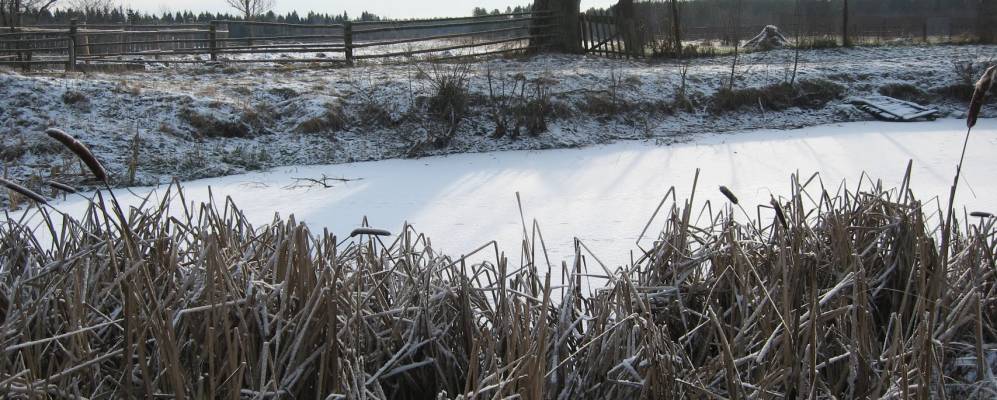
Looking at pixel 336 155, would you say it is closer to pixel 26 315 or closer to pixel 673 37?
pixel 26 315

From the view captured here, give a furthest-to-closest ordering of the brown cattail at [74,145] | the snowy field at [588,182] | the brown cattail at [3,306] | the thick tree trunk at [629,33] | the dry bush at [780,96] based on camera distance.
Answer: the thick tree trunk at [629,33], the dry bush at [780,96], the snowy field at [588,182], the brown cattail at [3,306], the brown cattail at [74,145]

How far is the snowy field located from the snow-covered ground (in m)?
0.53

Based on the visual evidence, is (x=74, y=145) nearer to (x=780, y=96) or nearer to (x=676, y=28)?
(x=780, y=96)

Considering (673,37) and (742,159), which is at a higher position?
(673,37)

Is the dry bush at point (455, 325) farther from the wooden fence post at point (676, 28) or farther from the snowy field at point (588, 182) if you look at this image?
the wooden fence post at point (676, 28)

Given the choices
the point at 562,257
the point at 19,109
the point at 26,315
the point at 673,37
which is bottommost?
the point at 562,257

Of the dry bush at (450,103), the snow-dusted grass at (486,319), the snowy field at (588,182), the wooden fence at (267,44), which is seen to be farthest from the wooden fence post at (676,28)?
the snow-dusted grass at (486,319)

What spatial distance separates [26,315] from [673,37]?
13845 mm

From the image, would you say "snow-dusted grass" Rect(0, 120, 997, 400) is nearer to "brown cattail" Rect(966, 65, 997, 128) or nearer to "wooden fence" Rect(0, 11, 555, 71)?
"brown cattail" Rect(966, 65, 997, 128)

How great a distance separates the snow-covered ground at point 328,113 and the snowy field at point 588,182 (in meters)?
0.53

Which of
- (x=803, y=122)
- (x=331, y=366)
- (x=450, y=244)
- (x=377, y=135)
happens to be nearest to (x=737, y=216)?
(x=450, y=244)

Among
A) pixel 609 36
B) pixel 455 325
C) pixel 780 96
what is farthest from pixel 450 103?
pixel 609 36

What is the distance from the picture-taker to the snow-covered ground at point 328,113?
7312 millimetres

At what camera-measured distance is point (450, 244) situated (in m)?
4.43
